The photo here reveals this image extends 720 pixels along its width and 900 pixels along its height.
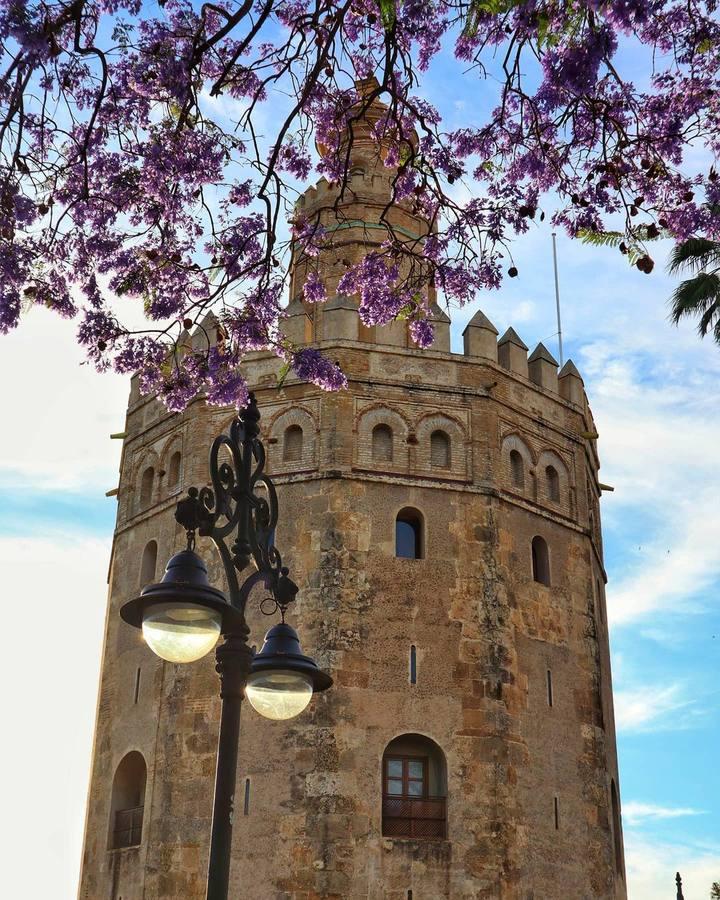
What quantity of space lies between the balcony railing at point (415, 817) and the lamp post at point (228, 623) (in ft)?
33.7

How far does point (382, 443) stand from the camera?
63.9 ft

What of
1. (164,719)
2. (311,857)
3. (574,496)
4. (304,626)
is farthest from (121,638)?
(574,496)

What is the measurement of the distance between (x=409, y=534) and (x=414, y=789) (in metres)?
4.13

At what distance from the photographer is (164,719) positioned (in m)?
18.2

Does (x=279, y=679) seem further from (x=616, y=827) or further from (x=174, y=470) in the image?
(x=616, y=827)

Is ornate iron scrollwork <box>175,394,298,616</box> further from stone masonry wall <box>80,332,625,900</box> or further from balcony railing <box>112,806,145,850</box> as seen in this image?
balcony railing <box>112,806,145,850</box>

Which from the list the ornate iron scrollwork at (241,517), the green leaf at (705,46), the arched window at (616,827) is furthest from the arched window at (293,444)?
the green leaf at (705,46)

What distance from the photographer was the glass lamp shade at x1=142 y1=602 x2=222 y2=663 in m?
6.24

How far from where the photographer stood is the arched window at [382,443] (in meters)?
19.4

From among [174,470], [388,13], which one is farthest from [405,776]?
[388,13]

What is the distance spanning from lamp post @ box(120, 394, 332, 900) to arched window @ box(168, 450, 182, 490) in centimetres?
1279

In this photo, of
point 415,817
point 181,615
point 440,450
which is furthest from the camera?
point 440,450

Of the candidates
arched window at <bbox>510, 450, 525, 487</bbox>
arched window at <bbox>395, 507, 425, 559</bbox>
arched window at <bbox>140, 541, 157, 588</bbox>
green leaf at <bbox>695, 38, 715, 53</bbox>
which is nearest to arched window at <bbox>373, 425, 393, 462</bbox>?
arched window at <bbox>395, 507, 425, 559</bbox>

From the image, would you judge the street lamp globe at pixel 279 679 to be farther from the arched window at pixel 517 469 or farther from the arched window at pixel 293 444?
the arched window at pixel 517 469
